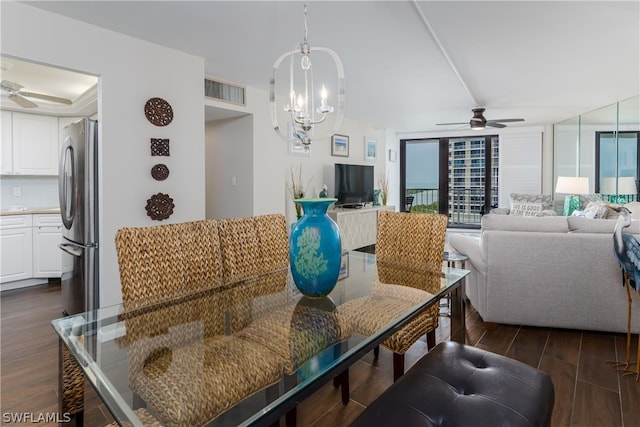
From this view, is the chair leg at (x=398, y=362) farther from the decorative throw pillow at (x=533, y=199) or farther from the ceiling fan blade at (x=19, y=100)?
the decorative throw pillow at (x=533, y=199)

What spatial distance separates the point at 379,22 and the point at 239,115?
226 centimetres

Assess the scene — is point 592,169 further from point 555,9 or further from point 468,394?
point 468,394

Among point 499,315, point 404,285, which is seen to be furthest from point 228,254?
point 499,315

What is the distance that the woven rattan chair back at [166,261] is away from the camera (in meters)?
1.52

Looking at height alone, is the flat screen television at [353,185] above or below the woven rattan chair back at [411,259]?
above

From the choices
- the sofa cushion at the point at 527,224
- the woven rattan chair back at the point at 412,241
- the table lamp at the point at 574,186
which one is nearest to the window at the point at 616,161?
the table lamp at the point at 574,186

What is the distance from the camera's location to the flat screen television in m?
6.09

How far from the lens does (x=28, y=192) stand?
4.76 m

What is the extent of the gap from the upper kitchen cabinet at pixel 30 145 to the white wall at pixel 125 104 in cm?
250

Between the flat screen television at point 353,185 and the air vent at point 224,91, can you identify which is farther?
the flat screen television at point 353,185

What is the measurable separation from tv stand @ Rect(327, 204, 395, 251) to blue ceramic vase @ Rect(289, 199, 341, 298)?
12.9ft

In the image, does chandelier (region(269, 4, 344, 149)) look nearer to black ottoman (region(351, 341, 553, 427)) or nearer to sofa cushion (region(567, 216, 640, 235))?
black ottoman (region(351, 341, 553, 427))

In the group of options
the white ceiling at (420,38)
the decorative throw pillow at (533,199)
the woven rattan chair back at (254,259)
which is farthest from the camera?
the decorative throw pillow at (533,199)

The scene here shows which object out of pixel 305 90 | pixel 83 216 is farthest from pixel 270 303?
pixel 83 216
